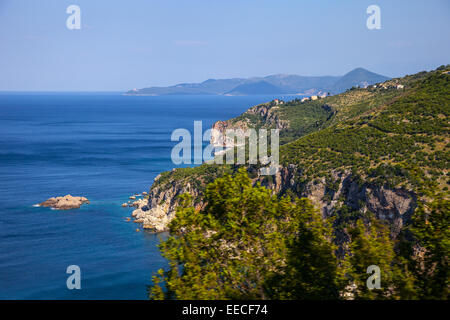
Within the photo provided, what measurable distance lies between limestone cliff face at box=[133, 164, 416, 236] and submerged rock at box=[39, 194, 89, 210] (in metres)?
12.0

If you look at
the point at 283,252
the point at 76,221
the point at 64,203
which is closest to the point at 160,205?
the point at 76,221

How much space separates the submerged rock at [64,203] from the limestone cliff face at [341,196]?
1199 cm

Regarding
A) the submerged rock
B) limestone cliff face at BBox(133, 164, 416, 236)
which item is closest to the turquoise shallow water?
the submerged rock

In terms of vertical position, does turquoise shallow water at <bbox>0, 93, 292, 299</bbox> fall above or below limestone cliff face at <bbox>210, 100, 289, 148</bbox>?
below

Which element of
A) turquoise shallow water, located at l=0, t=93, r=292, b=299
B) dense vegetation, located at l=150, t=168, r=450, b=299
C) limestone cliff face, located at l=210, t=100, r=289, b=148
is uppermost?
limestone cliff face, located at l=210, t=100, r=289, b=148

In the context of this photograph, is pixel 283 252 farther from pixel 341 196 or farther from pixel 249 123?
pixel 249 123

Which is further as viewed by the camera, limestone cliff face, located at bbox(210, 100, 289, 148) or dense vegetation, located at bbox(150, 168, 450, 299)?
limestone cliff face, located at bbox(210, 100, 289, 148)

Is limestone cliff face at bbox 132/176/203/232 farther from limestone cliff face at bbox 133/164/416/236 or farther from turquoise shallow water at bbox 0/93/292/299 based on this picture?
turquoise shallow water at bbox 0/93/292/299

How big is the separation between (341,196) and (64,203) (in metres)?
43.4

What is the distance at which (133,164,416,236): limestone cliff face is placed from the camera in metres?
33.8

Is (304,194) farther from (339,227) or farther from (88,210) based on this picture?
(88,210)

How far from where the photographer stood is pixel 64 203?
61.2 m

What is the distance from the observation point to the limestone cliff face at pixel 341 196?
111 ft

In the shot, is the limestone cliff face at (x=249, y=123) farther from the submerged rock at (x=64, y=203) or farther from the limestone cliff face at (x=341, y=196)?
the submerged rock at (x=64, y=203)
